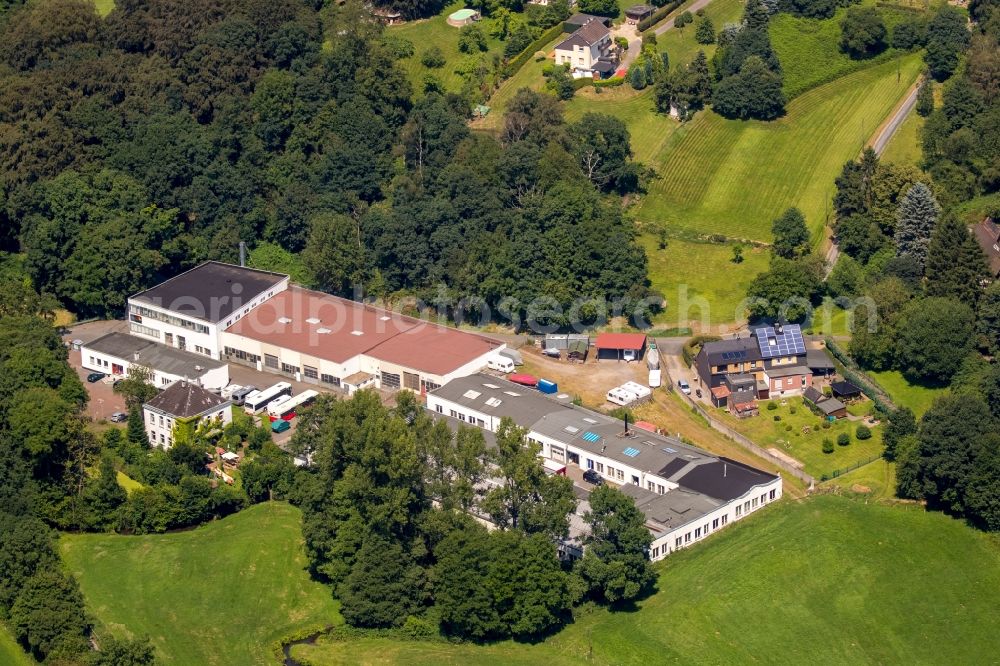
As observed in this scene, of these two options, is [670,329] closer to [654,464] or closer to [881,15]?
[654,464]

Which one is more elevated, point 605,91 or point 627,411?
point 605,91

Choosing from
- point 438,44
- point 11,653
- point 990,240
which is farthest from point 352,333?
point 990,240

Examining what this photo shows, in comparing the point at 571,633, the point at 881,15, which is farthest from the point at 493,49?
the point at 571,633

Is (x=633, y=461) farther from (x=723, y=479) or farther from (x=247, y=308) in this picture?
(x=247, y=308)

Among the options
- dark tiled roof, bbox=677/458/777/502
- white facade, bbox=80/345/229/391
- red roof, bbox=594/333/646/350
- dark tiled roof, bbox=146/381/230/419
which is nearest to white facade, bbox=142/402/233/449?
dark tiled roof, bbox=146/381/230/419

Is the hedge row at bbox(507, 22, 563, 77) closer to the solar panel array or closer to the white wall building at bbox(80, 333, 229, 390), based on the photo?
the white wall building at bbox(80, 333, 229, 390)
